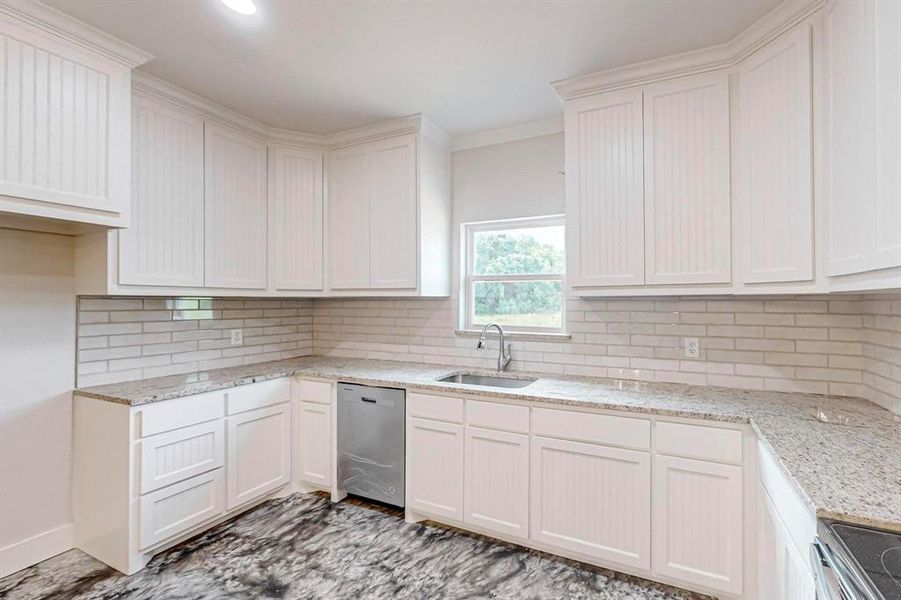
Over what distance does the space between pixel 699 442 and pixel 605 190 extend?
4.43ft

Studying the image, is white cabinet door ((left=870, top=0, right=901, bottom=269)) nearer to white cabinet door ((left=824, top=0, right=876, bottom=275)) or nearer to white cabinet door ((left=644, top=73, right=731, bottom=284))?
white cabinet door ((left=824, top=0, right=876, bottom=275))

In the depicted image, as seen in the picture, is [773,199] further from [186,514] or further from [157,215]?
[186,514]

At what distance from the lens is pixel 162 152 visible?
244 cm

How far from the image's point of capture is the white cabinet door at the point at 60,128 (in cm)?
176

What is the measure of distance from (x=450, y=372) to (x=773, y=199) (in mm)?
2021

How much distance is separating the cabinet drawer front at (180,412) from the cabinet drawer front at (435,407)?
1.11m

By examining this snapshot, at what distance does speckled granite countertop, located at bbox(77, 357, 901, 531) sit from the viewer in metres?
1.13

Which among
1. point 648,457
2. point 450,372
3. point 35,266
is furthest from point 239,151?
point 648,457

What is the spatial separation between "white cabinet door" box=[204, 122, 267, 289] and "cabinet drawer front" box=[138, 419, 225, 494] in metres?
0.91

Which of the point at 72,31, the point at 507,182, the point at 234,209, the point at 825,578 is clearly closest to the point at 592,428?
the point at 825,578

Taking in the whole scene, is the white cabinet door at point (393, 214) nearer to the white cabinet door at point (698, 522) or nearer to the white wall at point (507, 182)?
the white wall at point (507, 182)

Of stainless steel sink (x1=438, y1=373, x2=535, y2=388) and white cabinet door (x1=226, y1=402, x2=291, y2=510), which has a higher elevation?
stainless steel sink (x1=438, y1=373, x2=535, y2=388)

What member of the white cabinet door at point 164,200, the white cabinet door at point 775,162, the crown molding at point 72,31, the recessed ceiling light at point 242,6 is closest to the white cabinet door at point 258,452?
the white cabinet door at point 164,200

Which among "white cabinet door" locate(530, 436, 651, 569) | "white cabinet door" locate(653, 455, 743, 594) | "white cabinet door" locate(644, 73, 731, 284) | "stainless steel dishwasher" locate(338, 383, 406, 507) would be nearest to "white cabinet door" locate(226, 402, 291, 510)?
"stainless steel dishwasher" locate(338, 383, 406, 507)
